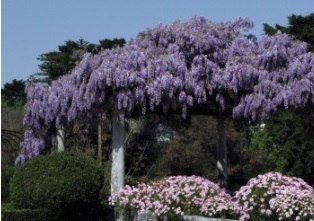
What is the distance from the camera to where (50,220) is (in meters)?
12.4

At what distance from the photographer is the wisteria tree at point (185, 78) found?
14.2 m

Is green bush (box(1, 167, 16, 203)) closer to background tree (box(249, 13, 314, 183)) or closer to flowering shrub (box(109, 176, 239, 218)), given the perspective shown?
flowering shrub (box(109, 176, 239, 218))

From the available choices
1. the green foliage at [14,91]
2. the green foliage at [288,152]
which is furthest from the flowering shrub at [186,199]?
the green foliage at [14,91]

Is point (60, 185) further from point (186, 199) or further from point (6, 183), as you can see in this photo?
point (6, 183)

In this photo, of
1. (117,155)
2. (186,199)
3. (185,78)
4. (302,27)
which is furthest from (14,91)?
(186,199)

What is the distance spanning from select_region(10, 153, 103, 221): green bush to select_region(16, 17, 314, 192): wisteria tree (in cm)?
155

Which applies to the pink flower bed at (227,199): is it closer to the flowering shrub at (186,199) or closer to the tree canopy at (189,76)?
the flowering shrub at (186,199)

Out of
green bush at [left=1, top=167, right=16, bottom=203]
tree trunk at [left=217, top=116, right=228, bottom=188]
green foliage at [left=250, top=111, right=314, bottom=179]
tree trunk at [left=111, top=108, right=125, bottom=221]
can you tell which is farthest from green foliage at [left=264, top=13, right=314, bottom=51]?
tree trunk at [left=111, top=108, right=125, bottom=221]

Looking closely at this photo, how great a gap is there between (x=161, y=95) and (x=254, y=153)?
11812mm

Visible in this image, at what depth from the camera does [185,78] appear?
1453 centimetres

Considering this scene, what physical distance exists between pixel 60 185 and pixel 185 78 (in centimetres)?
382

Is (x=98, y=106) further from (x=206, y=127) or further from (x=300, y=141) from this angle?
(x=300, y=141)

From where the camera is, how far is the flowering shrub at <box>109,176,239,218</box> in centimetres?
1168

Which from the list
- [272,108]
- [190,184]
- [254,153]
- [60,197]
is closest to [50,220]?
[60,197]
